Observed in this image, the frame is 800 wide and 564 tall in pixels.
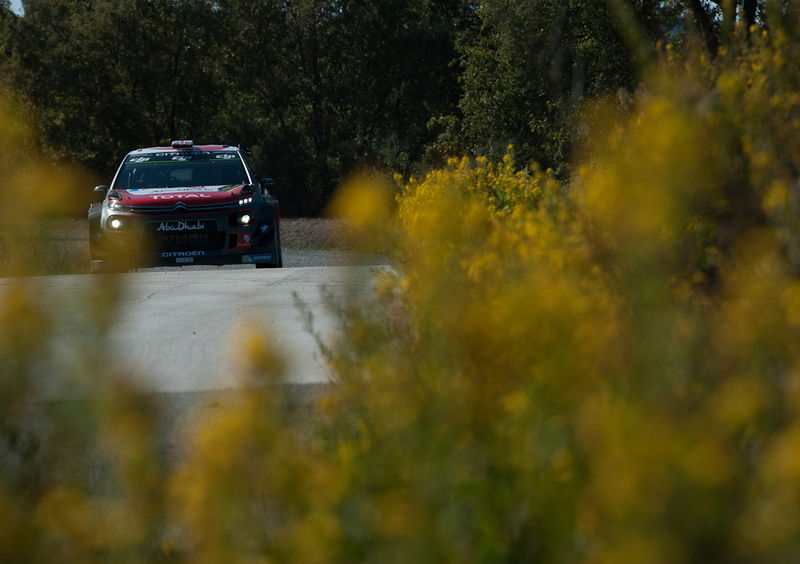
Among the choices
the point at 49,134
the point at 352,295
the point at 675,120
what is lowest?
the point at 49,134

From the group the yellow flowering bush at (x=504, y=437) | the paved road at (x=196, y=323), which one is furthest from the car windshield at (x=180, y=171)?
the yellow flowering bush at (x=504, y=437)

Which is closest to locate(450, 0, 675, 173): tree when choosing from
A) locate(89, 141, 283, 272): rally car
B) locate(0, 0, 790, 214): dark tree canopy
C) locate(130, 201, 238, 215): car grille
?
locate(0, 0, 790, 214): dark tree canopy

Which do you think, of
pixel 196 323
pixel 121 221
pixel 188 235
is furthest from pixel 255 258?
pixel 196 323

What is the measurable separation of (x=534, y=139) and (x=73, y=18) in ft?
50.5

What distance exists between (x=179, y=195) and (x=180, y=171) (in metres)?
0.97

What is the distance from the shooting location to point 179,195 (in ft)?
38.2

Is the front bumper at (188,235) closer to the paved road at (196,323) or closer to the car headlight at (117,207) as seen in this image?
the car headlight at (117,207)

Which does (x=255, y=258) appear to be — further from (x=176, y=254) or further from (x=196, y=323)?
(x=196, y=323)

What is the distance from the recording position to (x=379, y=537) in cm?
190

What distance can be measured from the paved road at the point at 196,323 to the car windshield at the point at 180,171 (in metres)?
3.17

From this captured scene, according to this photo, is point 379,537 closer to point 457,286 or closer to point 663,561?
point 663,561

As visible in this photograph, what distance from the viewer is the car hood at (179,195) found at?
11570mm

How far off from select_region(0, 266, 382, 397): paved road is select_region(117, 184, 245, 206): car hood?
2.37 metres

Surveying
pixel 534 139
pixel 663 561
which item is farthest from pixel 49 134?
pixel 663 561
